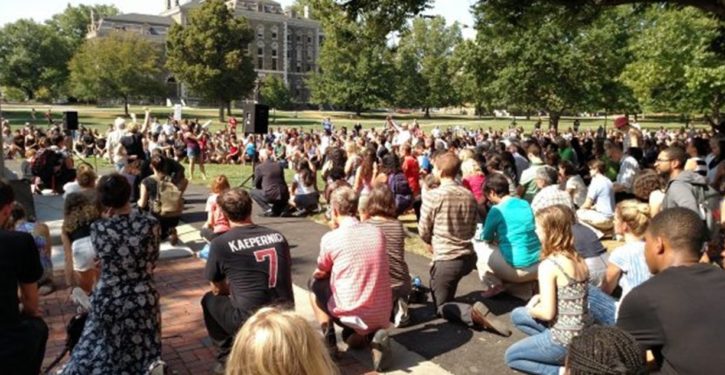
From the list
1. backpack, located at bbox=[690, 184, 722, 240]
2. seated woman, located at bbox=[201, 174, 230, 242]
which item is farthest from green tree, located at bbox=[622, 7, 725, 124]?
seated woman, located at bbox=[201, 174, 230, 242]

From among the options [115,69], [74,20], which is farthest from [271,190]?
[74,20]

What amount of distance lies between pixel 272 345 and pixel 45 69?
286ft

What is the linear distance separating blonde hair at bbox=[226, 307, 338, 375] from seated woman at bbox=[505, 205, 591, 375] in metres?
2.74

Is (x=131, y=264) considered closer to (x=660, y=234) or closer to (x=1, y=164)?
(x=660, y=234)

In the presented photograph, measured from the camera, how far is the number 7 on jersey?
4.39 metres

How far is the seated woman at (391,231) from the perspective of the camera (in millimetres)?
5629

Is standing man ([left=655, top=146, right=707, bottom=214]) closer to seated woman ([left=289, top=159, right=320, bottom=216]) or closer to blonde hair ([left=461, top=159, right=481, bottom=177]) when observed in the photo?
blonde hair ([left=461, top=159, right=481, bottom=177])

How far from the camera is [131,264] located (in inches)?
162

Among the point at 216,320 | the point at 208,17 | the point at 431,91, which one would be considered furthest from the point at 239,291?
the point at 431,91

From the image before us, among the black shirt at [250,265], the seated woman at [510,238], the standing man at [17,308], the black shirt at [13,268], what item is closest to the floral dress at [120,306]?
the standing man at [17,308]

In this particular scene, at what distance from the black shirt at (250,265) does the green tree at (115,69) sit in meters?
67.3

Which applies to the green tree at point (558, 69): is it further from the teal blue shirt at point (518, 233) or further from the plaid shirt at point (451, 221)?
the plaid shirt at point (451, 221)

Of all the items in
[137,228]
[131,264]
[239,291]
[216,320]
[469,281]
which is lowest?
[469,281]

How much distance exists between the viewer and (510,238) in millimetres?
6395
